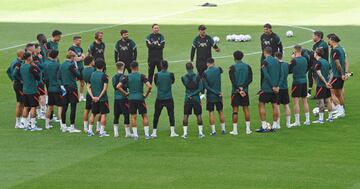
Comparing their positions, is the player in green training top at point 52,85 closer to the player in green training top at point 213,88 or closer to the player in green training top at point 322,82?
the player in green training top at point 213,88

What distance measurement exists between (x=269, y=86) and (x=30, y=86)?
751 centimetres

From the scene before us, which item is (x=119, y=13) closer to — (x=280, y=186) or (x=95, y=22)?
(x=95, y=22)

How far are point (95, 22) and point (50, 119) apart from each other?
93.3ft

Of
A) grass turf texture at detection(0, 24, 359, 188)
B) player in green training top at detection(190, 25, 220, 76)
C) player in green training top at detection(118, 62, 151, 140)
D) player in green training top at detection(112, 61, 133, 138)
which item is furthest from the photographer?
player in green training top at detection(190, 25, 220, 76)

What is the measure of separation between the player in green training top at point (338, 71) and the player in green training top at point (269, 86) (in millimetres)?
2712

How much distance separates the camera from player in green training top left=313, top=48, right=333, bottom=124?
3141 cm

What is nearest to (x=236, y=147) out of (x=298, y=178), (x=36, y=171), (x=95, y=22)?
(x=298, y=178)

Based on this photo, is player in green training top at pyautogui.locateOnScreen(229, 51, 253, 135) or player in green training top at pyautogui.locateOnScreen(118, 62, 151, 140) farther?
player in green training top at pyautogui.locateOnScreen(229, 51, 253, 135)

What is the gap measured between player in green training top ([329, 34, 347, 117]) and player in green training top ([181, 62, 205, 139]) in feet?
16.9

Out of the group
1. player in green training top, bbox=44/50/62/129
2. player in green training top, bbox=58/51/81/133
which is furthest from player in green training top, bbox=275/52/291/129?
player in green training top, bbox=44/50/62/129

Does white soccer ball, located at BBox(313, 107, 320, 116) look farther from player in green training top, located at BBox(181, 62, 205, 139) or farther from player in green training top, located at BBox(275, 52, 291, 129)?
player in green training top, located at BBox(181, 62, 205, 139)

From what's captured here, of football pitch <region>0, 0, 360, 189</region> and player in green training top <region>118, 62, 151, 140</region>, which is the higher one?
player in green training top <region>118, 62, 151, 140</region>

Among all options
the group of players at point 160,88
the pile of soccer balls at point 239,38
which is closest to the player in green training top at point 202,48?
the group of players at point 160,88

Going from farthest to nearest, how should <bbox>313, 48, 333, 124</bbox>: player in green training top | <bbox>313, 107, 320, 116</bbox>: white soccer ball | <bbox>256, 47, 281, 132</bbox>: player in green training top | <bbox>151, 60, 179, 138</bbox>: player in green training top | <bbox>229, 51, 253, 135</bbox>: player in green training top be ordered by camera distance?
<bbox>313, 107, 320, 116</bbox>: white soccer ball, <bbox>313, 48, 333, 124</bbox>: player in green training top, <bbox>256, 47, 281, 132</bbox>: player in green training top, <bbox>229, 51, 253, 135</bbox>: player in green training top, <bbox>151, 60, 179, 138</bbox>: player in green training top
